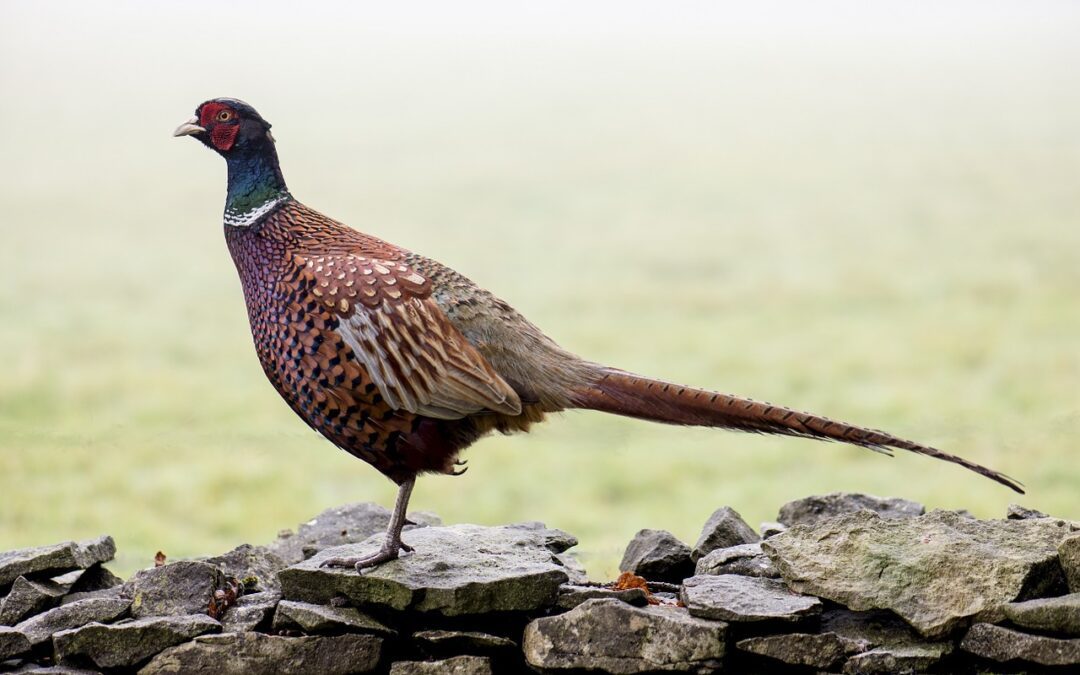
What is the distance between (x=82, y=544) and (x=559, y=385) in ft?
7.42

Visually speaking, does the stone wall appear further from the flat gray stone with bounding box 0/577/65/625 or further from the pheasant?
the pheasant

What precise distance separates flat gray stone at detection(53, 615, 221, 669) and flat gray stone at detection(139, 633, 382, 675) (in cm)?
6

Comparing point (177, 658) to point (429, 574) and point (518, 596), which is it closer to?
point (429, 574)

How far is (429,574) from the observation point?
15.5ft

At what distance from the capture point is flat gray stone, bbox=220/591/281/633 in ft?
15.7

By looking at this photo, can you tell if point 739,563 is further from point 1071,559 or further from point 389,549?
point 389,549

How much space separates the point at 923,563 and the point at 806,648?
0.55m

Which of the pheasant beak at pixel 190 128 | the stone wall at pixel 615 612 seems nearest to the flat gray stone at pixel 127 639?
the stone wall at pixel 615 612

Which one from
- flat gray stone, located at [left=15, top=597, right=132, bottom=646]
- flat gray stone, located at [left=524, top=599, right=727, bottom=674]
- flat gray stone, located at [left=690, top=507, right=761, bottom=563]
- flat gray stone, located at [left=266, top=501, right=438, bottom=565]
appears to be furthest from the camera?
flat gray stone, located at [left=266, top=501, right=438, bottom=565]

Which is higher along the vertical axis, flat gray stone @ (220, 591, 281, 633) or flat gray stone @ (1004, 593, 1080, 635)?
flat gray stone @ (1004, 593, 1080, 635)

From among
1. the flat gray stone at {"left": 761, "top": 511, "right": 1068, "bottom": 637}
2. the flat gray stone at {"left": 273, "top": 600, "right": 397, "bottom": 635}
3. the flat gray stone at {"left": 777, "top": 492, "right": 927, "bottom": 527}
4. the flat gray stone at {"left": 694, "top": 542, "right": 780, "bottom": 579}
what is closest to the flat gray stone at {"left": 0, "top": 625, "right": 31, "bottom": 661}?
the flat gray stone at {"left": 273, "top": 600, "right": 397, "bottom": 635}

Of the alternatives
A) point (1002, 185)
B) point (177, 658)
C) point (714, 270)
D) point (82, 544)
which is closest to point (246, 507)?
point (82, 544)

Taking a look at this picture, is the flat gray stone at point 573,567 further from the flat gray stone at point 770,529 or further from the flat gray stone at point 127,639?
the flat gray stone at point 127,639

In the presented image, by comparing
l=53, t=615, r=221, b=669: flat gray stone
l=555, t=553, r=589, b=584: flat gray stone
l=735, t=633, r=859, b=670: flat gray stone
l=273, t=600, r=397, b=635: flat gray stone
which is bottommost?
l=53, t=615, r=221, b=669: flat gray stone
